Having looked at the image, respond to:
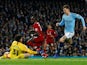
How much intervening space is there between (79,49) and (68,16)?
28.8 feet

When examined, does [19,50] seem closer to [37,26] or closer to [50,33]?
[37,26]

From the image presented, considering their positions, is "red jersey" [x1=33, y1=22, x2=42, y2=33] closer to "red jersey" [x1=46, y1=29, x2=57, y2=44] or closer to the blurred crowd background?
"red jersey" [x1=46, y1=29, x2=57, y2=44]

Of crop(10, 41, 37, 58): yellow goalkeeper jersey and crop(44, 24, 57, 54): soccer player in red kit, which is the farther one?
crop(44, 24, 57, 54): soccer player in red kit

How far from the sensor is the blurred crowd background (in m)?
27.7

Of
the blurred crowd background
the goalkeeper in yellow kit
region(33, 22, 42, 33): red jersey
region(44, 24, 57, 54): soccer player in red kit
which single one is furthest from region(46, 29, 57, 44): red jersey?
the goalkeeper in yellow kit

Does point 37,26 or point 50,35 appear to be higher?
point 37,26

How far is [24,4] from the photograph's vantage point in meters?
33.5

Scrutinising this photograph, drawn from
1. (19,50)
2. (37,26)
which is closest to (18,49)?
(19,50)

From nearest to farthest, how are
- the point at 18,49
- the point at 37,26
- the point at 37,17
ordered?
the point at 18,49
the point at 37,26
the point at 37,17

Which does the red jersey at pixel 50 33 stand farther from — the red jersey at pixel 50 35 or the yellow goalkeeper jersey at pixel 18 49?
the yellow goalkeeper jersey at pixel 18 49

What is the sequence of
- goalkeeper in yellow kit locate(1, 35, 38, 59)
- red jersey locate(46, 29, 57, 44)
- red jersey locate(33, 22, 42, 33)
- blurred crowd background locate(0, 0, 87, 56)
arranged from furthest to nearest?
blurred crowd background locate(0, 0, 87, 56), red jersey locate(46, 29, 57, 44), red jersey locate(33, 22, 42, 33), goalkeeper in yellow kit locate(1, 35, 38, 59)

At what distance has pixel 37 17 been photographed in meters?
32.1

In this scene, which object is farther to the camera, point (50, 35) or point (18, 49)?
point (50, 35)

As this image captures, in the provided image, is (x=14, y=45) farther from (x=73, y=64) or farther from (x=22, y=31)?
(x=22, y=31)
